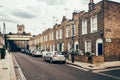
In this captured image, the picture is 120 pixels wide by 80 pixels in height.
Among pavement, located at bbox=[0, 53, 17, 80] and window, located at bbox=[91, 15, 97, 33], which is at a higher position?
window, located at bbox=[91, 15, 97, 33]

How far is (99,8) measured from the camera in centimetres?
2433

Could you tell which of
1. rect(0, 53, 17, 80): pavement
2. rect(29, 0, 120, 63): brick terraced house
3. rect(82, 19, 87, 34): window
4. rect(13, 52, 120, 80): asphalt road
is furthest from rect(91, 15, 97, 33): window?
rect(0, 53, 17, 80): pavement

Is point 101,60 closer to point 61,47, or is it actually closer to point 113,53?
point 113,53

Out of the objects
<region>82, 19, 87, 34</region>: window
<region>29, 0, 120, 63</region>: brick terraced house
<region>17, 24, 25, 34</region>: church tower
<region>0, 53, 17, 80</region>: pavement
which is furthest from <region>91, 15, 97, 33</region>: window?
<region>17, 24, 25, 34</region>: church tower

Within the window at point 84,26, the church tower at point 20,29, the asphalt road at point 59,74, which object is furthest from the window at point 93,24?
the church tower at point 20,29

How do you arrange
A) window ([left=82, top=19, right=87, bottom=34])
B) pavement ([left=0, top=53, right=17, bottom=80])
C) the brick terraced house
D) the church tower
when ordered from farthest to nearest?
1. the church tower
2. window ([left=82, top=19, right=87, bottom=34])
3. the brick terraced house
4. pavement ([left=0, top=53, right=17, bottom=80])

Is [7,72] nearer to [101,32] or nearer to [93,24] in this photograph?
[101,32]

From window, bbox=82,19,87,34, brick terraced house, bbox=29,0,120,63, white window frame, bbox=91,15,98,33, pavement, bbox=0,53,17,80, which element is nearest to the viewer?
pavement, bbox=0,53,17,80

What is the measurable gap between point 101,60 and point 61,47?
18.0 metres

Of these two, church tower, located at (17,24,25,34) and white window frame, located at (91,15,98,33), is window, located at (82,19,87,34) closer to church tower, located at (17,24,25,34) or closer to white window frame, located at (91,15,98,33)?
white window frame, located at (91,15,98,33)

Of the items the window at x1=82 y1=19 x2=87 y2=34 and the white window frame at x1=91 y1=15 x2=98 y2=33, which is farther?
the window at x1=82 y1=19 x2=87 y2=34

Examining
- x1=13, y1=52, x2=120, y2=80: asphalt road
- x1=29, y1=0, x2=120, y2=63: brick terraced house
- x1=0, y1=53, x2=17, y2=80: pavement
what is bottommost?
x1=13, y1=52, x2=120, y2=80: asphalt road

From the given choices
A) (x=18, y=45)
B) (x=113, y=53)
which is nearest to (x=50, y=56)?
(x=113, y=53)

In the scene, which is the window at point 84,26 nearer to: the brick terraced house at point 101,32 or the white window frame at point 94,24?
the brick terraced house at point 101,32
